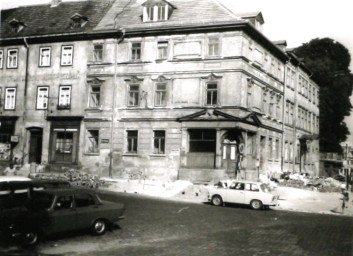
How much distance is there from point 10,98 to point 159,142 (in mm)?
12806

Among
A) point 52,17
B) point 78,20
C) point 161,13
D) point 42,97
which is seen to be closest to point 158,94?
point 161,13

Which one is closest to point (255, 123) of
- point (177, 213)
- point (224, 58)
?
point (224, 58)

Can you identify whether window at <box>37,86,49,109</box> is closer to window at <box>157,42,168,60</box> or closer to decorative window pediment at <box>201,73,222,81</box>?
window at <box>157,42,168,60</box>

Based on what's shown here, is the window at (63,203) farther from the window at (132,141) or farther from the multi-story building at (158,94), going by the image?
the window at (132,141)

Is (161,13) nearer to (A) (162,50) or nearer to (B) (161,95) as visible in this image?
(A) (162,50)

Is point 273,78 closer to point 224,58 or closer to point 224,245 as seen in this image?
point 224,58

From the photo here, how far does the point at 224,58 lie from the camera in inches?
1195

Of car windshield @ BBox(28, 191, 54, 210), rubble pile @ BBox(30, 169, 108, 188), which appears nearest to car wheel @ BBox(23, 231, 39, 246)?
car windshield @ BBox(28, 191, 54, 210)

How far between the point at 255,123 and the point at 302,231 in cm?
1797

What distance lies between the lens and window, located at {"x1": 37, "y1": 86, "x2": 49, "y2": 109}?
114 ft

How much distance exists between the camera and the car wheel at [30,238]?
1102 centimetres

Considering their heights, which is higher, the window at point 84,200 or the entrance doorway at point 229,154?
the entrance doorway at point 229,154

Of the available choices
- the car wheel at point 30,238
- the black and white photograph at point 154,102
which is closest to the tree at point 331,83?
the black and white photograph at point 154,102

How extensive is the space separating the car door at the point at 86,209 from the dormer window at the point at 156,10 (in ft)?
71.4
